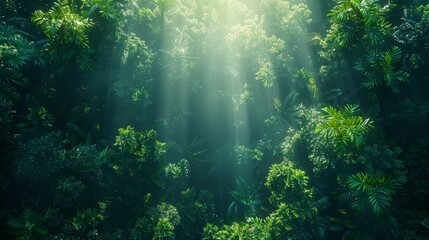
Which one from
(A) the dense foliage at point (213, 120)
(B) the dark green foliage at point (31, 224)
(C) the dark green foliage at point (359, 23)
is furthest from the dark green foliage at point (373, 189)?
(B) the dark green foliage at point (31, 224)

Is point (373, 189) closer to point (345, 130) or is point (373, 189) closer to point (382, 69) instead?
point (345, 130)

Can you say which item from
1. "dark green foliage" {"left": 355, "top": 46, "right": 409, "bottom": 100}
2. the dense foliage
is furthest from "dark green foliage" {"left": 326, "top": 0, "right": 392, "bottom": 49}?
"dark green foliage" {"left": 355, "top": 46, "right": 409, "bottom": 100}

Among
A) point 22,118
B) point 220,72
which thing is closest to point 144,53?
point 220,72

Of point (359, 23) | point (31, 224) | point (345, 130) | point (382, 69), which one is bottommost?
point (31, 224)

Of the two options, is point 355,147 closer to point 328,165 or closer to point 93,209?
point 328,165

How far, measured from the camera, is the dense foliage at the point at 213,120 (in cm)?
657

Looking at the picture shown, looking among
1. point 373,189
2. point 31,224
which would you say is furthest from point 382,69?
point 31,224

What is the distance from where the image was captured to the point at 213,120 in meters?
8.92

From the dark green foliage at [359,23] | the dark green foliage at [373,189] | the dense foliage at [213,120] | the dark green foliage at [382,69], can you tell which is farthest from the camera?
the dark green foliage at [382,69]

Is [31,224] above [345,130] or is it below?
below

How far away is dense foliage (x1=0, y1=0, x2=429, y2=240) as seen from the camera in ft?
21.6

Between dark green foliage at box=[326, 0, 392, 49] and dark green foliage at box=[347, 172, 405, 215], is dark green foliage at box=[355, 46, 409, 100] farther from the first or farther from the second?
dark green foliage at box=[347, 172, 405, 215]

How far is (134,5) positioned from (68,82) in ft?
8.65

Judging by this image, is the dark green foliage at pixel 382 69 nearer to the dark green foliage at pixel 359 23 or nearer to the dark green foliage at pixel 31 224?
the dark green foliage at pixel 359 23
